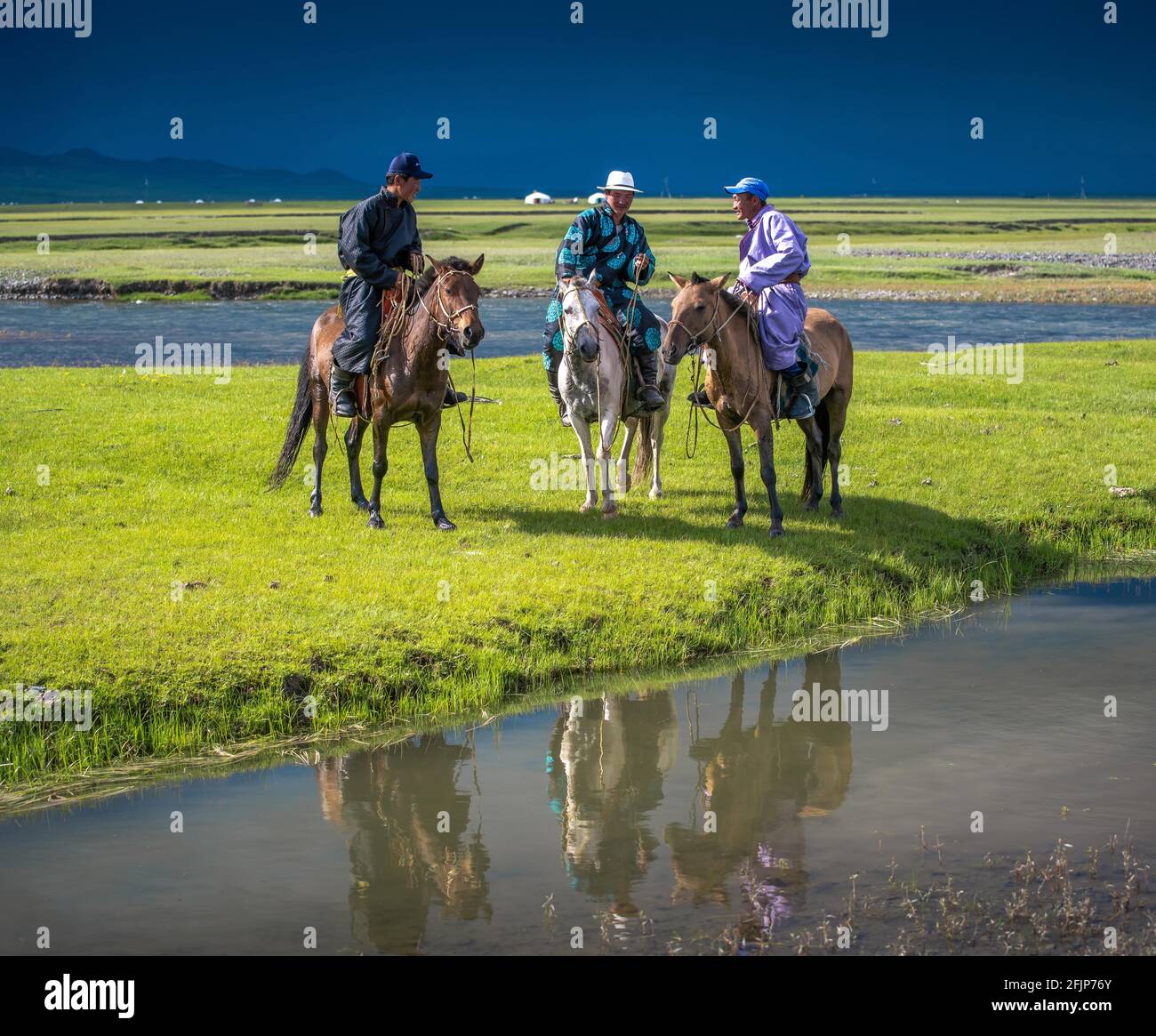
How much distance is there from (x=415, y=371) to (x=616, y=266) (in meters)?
2.48

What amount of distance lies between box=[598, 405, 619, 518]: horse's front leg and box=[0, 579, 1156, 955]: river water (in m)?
3.45

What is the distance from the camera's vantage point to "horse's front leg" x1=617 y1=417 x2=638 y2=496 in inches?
556

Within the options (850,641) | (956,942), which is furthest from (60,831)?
(850,641)

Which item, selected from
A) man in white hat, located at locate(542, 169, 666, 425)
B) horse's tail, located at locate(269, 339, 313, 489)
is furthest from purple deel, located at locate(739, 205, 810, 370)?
horse's tail, located at locate(269, 339, 313, 489)

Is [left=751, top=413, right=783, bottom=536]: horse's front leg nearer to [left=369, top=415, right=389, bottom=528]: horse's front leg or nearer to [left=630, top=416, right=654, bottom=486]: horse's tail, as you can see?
[left=630, top=416, right=654, bottom=486]: horse's tail

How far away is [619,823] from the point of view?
24.3 feet

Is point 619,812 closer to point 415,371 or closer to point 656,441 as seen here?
point 415,371

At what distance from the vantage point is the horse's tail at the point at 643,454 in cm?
1423

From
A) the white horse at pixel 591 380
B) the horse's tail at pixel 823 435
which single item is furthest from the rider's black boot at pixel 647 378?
the horse's tail at pixel 823 435

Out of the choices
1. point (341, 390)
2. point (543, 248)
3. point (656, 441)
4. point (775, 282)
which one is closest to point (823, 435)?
point (656, 441)

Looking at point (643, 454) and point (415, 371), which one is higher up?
point (415, 371)

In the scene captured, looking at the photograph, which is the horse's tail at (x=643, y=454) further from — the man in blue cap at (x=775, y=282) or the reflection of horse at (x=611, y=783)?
the reflection of horse at (x=611, y=783)

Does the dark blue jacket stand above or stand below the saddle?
above
